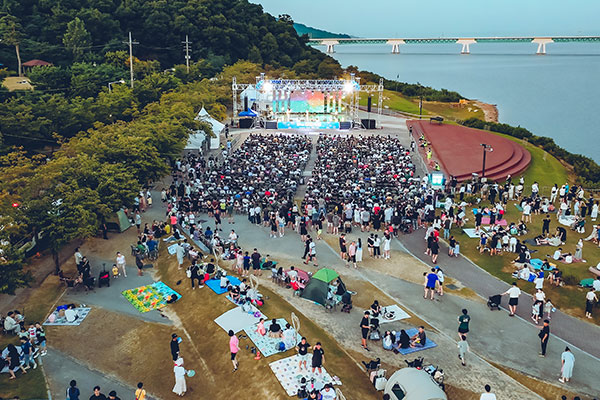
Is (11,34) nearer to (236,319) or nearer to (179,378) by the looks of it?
(236,319)

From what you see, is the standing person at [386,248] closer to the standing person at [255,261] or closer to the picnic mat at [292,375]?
the standing person at [255,261]

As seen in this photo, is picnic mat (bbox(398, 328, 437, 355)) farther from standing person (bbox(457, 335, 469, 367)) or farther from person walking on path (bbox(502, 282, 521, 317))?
person walking on path (bbox(502, 282, 521, 317))

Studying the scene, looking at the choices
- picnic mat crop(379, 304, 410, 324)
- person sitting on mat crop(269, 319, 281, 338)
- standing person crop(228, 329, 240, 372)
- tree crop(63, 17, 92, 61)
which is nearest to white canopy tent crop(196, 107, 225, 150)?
picnic mat crop(379, 304, 410, 324)

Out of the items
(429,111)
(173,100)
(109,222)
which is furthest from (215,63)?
(109,222)

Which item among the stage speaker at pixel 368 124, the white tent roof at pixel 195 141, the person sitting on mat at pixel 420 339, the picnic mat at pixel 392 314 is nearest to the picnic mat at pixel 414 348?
the person sitting on mat at pixel 420 339

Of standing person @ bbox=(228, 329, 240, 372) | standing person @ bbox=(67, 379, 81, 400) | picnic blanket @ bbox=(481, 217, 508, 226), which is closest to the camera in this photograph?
standing person @ bbox=(67, 379, 81, 400)

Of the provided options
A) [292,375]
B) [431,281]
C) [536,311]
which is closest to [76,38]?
[431,281]
